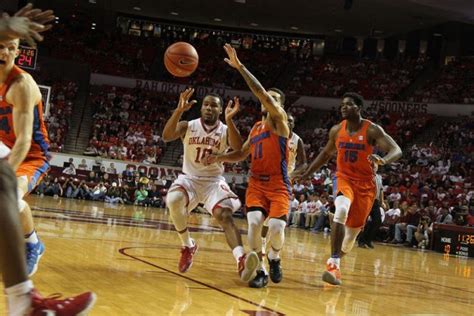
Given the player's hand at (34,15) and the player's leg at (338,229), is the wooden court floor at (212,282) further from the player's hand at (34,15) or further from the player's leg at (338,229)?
the player's hand at (34,15)

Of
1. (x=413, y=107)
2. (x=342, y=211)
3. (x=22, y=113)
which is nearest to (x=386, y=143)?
(x=342, y=211)

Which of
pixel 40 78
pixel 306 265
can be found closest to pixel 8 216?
pixel 306 265

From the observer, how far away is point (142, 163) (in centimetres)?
2602

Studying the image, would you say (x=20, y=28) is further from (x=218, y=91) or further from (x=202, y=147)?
(x=218, y=91)

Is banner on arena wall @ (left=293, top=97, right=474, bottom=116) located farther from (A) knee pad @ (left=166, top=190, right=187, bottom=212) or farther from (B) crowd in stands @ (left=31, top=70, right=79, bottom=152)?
(A) knee pad @ (left=166, top=190, right=187, bottom=212)

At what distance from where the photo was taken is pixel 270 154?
21.2 feet

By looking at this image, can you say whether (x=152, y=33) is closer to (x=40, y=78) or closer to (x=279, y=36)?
(x=279, y=36)

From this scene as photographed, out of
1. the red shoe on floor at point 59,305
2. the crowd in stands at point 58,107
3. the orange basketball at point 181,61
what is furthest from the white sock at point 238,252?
the crowd in stands at point 58,107

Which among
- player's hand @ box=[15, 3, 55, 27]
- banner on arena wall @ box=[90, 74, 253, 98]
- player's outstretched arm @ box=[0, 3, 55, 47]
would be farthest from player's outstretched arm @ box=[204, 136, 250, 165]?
banner on arena wall @ box=[90, 74, 253, 98]

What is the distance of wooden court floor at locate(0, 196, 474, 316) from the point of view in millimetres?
4840

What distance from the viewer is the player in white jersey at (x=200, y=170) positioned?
657cm

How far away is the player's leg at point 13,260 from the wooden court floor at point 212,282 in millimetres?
1262

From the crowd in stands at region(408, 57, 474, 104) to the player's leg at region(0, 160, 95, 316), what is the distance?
2766cm

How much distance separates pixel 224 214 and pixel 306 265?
9.05 ft
